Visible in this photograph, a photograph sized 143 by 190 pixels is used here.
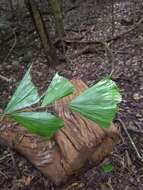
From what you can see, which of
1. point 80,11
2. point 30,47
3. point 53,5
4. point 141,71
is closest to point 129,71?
point 141,71

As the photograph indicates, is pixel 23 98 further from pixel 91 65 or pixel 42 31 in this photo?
pixel 91 65

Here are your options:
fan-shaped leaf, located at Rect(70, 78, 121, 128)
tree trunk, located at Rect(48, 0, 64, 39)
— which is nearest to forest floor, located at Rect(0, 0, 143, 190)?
tree trunk, located at Rect(48, 0, 64, 39)

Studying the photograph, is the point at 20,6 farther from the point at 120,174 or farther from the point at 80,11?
the point at 120,174

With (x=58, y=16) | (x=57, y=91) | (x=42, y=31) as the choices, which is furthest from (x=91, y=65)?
(x=57, y=91)

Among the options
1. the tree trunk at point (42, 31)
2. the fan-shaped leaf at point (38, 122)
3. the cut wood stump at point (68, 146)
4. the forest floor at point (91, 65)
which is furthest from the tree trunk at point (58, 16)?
the fan-shaped leaf at point (38, 122)

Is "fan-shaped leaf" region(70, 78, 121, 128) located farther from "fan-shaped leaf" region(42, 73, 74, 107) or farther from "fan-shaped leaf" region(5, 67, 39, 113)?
"fan-shaped leaf" region(5, 67, 39, 113)

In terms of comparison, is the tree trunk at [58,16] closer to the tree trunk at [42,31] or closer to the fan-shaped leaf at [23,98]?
the tree trunk at [42,31]
